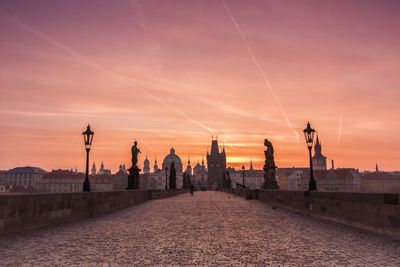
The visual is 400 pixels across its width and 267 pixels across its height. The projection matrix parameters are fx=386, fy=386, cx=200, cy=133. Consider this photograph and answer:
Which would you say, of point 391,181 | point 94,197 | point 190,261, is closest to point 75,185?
point 391,181

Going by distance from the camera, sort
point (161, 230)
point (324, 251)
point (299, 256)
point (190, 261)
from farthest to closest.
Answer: point (161, 230), point (324, 251), point (299, 256), point (190, 261)

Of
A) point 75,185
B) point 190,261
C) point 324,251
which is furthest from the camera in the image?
point 75,185

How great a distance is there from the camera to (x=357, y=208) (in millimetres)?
12461

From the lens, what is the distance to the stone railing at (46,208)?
10652 millimetres

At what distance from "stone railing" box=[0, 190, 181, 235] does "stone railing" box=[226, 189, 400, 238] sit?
32.9 ft

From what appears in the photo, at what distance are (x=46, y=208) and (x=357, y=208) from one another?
403 inches

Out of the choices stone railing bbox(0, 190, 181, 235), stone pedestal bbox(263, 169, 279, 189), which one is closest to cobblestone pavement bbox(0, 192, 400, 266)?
stone railing bbox(0, 190, 181, 235)

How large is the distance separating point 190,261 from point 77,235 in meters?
4.88

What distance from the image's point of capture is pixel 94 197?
59.3ft

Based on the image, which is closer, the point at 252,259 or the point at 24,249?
the point at 252,259

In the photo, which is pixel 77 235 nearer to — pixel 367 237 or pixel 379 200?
pixel 367 237

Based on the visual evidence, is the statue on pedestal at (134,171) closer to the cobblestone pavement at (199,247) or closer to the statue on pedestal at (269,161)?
the statue on pedestal at (269,161)

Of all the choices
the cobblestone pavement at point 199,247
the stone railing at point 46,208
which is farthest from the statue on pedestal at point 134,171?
the cobblestone pavement at point 199,247

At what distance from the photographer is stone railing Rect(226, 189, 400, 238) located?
10.4 meters
